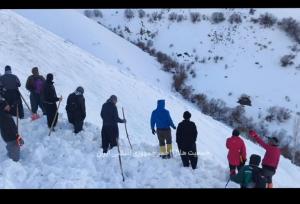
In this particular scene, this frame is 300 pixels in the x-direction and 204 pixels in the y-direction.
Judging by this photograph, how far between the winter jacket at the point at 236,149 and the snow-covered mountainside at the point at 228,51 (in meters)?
10.6

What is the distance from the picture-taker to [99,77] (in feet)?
61.9

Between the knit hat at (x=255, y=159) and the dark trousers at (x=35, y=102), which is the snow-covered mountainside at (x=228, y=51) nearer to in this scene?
the knit hat at (x=255, y=159)

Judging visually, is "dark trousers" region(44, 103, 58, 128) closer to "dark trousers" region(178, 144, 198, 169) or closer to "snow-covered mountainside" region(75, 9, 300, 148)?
"dark trousers" region(178, 144, 198, 169)

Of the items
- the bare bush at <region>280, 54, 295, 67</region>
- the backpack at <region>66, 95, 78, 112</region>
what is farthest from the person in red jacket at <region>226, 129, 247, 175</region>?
the bare bush at <region>280, 54, 295, 67</region>

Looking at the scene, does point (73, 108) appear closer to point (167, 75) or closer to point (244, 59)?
point (167, 75)

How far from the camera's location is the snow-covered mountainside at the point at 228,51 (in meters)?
23.9

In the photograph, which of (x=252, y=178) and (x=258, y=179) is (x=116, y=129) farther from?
(x=258, y=179)

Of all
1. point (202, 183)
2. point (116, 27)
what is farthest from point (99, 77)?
point (116, 27)

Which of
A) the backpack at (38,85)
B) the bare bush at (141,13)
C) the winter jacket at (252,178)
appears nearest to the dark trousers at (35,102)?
the backpack at (38,85)

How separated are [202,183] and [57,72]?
9359 mm

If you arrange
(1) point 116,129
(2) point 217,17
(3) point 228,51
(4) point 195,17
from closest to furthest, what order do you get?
(1) point 116,129 < (3) point 228,51 < (2) point 217,17 < (4) point 195,17

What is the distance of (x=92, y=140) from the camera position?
11461mm

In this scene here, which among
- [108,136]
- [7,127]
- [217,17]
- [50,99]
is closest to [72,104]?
[50,99]

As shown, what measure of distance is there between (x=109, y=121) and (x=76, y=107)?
915 millimetres
